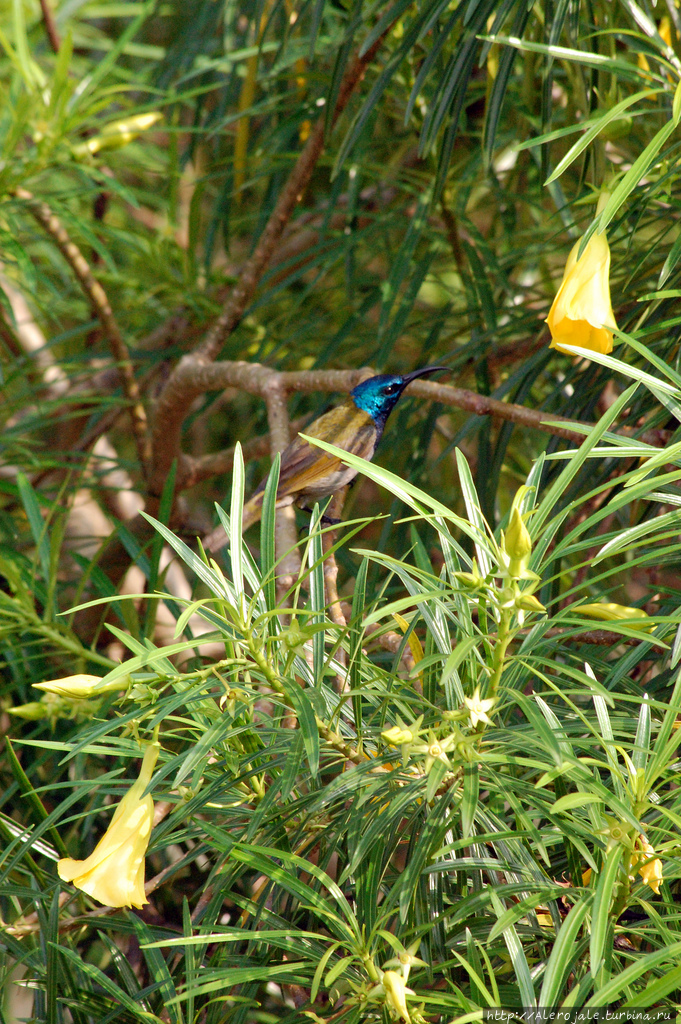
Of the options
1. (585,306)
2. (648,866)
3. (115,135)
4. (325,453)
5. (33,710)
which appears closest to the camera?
(648,866)

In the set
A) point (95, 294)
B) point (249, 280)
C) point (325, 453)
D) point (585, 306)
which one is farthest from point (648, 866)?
point (95, 294)

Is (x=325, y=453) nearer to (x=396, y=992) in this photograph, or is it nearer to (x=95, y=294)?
(x=95, y=294)

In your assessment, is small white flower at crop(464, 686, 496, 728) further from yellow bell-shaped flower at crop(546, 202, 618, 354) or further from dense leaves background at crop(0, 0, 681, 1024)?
yellow bell-shaped flower at crop(546, 202, 618, 354)

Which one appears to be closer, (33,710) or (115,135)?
(33,710)

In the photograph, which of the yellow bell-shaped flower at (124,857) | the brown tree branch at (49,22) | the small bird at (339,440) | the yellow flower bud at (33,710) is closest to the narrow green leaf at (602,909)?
the yellow bell-shaped flower at (124,857)

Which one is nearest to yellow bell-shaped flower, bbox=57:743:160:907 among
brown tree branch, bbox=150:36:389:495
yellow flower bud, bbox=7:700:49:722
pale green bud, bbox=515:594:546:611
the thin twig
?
pale green bud, bbox=515:594:546:611

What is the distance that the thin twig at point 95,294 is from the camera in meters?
1.63

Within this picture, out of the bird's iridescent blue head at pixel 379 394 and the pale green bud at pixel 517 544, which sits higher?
the pale green bud at pixel 517 544

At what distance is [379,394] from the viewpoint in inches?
63.3

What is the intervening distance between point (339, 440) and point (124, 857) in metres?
1.03

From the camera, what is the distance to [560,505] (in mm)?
1240

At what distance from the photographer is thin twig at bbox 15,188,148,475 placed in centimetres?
163

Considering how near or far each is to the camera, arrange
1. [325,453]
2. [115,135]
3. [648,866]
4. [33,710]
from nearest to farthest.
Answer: [648,866] < [33,710] < [325,453] < [115,135]

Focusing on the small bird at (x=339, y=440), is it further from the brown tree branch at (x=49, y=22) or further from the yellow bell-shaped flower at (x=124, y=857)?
the brown tree branch at (x=49, y=22)
